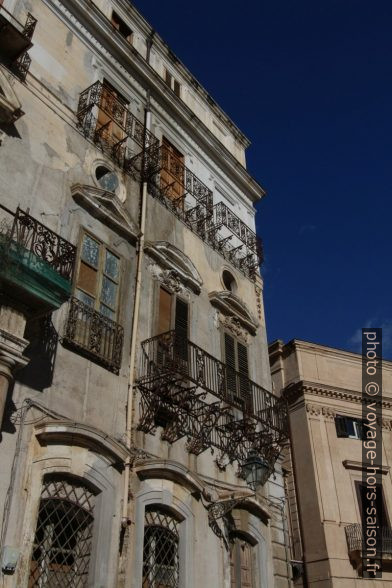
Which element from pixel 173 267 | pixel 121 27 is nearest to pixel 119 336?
pixel 173 267

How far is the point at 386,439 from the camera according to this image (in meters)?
24.3

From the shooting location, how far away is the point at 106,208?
12609mm

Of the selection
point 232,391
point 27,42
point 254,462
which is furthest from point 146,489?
point 27,42

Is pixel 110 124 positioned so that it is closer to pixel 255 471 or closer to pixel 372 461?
pixel 255 471

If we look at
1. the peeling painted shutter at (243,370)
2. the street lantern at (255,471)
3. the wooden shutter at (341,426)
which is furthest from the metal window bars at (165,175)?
the wooden shutter at (341,426)

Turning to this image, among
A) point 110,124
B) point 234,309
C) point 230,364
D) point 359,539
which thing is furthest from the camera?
point 359,539

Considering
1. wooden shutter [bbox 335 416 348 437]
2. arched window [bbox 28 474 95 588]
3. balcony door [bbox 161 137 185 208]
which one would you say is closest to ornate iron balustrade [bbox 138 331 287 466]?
arched window [bbox 28 474 95 588]

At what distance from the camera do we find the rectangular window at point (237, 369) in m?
13.9

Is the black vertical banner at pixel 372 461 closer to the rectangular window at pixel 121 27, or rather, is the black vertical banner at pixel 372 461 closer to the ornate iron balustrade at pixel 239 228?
the ornate iron balustrade at pixel 239 228

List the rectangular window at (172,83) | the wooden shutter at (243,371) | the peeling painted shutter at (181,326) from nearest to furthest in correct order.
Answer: the peeling painted shutter at (181,326), the wooden shutter at (243,371), the rectangular window at (172,83)

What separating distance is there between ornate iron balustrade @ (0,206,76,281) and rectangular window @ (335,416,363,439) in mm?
16346

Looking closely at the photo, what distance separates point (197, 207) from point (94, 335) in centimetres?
648

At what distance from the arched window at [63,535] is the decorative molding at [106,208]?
538 centimetres

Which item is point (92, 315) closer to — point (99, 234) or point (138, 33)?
point (99, 234)
